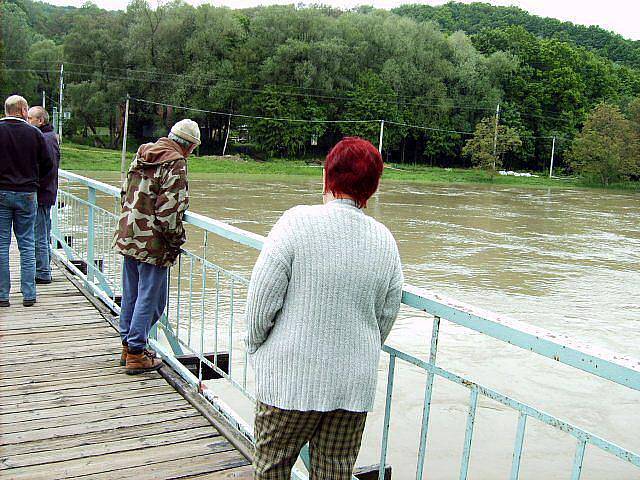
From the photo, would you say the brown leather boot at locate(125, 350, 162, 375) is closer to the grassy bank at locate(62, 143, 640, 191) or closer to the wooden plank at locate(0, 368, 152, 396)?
the wooden plank at locate(0, 368, 152, 396)

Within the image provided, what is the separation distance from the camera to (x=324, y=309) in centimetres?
189

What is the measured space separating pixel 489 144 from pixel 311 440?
57.0 meters

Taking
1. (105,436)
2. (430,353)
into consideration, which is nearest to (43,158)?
(105,436)

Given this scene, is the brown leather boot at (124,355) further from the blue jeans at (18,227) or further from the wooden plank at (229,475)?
the blue jeans at (18,227)

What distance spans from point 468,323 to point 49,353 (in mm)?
3198

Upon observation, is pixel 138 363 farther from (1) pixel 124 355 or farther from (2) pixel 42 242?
(2) pixel 42 242

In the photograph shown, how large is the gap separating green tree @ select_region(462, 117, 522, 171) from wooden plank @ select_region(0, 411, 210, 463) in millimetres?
54272

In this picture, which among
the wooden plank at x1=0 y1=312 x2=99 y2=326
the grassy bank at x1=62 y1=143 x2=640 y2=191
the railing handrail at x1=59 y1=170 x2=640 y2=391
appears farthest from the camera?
the grassy bank at x1=62 y1=143 x2=640 y2=191

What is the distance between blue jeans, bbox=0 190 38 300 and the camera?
4.86 meters

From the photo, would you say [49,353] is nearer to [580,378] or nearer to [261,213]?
[580,378]

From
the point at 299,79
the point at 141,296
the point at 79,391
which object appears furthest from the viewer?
the point at 299,79

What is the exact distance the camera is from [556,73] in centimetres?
6988

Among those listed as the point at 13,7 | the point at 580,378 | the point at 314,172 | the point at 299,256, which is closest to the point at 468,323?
the point at 299,256

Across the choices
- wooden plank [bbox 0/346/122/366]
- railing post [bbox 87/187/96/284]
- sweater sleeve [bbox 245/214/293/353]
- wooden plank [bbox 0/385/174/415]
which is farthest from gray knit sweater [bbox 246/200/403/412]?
railing post [bbox 87/187/96/284]
